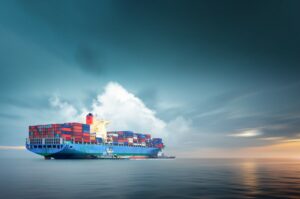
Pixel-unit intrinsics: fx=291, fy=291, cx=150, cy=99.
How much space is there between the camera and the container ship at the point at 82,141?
125688 millimetres

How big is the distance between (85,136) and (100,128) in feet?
64.2

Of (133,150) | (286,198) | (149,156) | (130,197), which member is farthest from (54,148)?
(286,198)

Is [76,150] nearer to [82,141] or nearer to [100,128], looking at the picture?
[82,141]

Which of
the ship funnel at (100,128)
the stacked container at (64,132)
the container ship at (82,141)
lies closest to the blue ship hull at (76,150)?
the container ship at (82,141)

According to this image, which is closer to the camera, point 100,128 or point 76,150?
point 76,150

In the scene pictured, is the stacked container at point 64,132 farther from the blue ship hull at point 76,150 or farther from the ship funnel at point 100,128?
the ship funnel at point 100,128

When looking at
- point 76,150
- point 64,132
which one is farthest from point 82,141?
point 64,132

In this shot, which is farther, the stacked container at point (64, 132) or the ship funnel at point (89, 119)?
the ship funnel at point (89, 119)

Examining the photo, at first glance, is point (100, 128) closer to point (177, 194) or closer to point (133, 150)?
point (133, 150)

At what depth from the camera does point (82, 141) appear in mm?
132250

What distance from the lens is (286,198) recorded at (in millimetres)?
31984

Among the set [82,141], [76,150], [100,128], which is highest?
[100,128]

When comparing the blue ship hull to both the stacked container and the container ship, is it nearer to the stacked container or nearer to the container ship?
the container ship

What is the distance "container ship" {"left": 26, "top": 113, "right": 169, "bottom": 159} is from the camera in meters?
126
